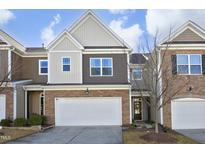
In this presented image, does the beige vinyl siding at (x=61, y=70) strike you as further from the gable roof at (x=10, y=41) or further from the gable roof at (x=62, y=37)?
the gable roof at (x=10, y=41)

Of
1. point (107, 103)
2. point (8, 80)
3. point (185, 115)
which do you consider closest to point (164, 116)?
point (185, 115)

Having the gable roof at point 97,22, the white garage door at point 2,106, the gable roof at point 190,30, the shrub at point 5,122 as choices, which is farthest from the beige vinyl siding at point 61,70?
the gable roof at point 190,30

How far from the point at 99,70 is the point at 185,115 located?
8.03 meters

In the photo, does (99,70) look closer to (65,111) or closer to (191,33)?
(65,111)

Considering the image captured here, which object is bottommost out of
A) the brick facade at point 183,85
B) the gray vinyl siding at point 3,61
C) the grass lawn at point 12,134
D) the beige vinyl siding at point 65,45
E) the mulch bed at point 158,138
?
the grass lawn at point 12,134

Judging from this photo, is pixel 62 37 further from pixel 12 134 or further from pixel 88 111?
pixel 12 134

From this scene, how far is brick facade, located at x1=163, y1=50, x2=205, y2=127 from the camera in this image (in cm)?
2745

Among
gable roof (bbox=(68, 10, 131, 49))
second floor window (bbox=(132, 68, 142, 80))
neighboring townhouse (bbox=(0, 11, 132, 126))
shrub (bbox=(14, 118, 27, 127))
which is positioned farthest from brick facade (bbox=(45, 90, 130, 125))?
second floor window (bbox=(132, 68, 142, 80))

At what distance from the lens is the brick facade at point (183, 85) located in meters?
27.5

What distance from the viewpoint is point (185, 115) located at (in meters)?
27.5

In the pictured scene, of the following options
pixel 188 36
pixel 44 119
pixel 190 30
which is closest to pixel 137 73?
pixel 188 36

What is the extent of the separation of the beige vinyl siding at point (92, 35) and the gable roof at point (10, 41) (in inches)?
216

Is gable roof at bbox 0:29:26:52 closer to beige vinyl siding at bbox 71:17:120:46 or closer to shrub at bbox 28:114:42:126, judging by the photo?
beige vinyl siding at bbox 71:17:120:46

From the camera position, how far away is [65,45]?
29.6 meters
